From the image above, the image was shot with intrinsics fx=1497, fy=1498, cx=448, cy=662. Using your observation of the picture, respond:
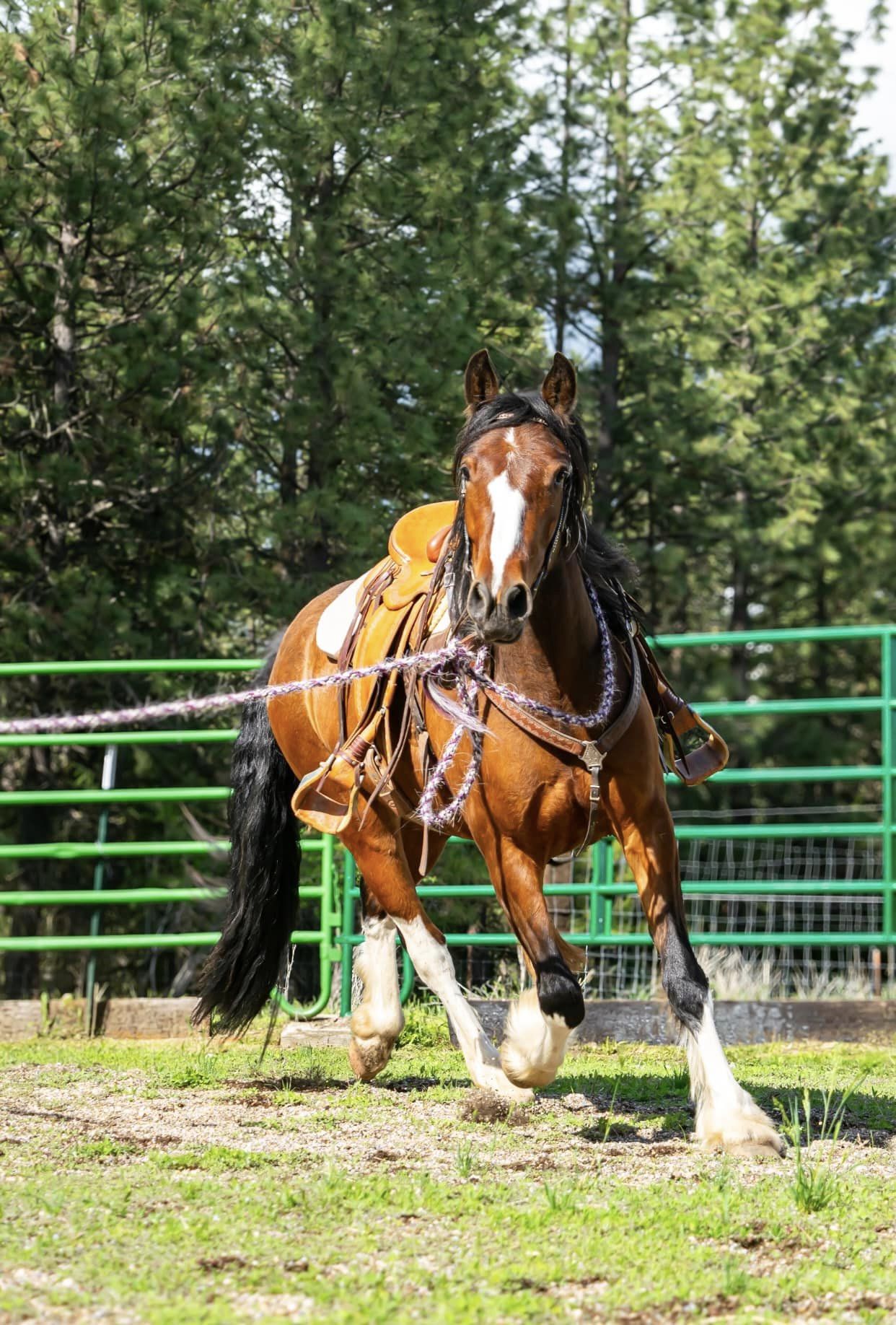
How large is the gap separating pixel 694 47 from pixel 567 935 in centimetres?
1241

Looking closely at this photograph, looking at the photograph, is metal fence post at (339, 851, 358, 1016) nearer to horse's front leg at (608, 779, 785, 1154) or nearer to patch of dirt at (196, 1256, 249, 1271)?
horse's front leg at (608, 779, 785, 1154)

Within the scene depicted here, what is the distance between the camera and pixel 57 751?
469 inches

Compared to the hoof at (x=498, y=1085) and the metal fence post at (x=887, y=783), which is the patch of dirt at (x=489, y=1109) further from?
the metal fence post at (x=887, y=783)

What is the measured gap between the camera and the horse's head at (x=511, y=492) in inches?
156

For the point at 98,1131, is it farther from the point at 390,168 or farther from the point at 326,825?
the point at 390,168

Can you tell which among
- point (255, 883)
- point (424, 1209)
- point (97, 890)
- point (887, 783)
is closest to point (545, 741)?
point (424, 1209)

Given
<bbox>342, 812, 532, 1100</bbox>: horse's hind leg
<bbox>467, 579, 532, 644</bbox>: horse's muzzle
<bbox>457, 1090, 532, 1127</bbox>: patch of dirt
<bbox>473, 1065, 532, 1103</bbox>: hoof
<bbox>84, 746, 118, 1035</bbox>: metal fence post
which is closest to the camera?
<bbox>467, 579, 532, 644</bbox>: horse's muzzle

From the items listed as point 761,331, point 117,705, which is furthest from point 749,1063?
point 761,331

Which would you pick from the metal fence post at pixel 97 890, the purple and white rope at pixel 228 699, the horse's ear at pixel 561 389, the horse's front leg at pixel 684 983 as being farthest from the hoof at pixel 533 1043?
the metal fence post at pixel 97 890

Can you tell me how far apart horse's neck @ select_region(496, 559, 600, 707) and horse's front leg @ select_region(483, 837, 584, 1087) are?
480 millimetres

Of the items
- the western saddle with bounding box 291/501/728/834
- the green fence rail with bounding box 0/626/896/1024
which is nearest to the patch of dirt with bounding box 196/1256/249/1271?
the western saddle with bounding box 291/501/728/834

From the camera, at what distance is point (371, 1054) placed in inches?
221

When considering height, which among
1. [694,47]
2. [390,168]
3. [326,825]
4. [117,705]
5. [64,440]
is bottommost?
[326,825]

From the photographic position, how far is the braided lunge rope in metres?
4.44
